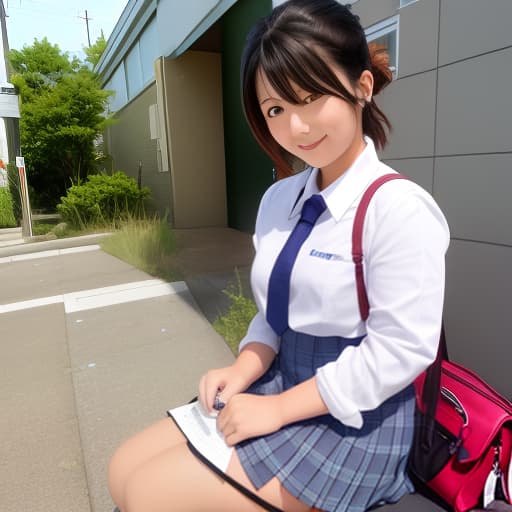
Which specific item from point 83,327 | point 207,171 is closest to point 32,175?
point 207,171

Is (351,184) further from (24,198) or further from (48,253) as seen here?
(24,198)

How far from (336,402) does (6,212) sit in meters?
14.3

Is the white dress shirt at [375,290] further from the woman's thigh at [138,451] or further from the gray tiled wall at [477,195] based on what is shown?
the gray tiled wall at [477,195]

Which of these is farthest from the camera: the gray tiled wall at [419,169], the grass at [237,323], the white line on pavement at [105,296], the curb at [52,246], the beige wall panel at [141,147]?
the beige wall panel at [141,147]

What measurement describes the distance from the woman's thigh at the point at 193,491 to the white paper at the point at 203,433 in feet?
0.08

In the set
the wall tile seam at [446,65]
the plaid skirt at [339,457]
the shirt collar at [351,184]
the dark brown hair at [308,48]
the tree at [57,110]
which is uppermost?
the tree at [57,110]

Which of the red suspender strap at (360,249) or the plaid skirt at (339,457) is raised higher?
the red suspender strap at (360,249)

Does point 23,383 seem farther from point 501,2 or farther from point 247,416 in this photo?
point 501,2

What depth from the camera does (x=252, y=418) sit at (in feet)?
3.51

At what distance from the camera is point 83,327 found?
395 cm

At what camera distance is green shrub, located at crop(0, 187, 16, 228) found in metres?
13.3

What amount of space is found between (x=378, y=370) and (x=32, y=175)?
1732 cm

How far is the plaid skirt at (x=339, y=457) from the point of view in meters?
1.03

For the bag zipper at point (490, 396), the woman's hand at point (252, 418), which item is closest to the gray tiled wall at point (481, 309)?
the bag zipper at point (490, 396)
